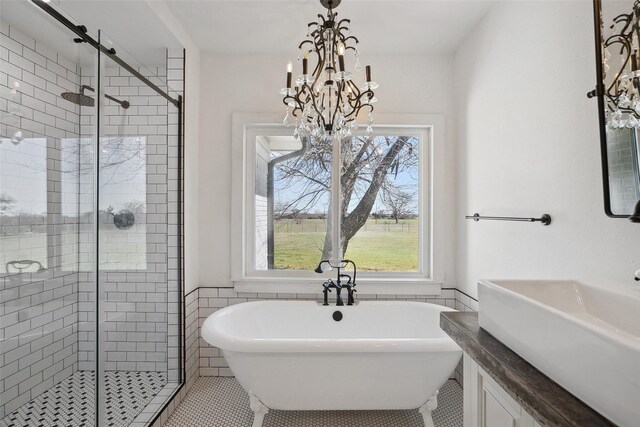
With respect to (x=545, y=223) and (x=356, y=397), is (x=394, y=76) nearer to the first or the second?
(x=545, y=223)

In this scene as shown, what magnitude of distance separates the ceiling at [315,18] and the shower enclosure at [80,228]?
55 centimetres

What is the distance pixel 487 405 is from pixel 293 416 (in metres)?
1.48

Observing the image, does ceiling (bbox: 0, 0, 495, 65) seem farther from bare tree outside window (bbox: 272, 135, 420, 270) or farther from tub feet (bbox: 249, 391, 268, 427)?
tub feet (bbox: 249, 391, 268, 427)

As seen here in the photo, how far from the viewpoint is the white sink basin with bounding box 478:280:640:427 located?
57 cm

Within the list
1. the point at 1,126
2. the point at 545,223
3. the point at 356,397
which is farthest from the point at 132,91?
the point at 545,223

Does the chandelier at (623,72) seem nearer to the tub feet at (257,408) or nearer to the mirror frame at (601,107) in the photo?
the mirror frame at (601,107)

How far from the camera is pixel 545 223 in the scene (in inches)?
63.7

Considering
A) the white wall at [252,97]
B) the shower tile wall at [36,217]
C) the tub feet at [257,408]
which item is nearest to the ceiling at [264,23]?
the white wall at [252,97]

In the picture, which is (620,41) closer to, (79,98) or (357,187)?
(357,187)

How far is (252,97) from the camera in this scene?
2.71 m

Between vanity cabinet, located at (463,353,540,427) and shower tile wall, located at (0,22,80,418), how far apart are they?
167cm

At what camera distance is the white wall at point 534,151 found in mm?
1360

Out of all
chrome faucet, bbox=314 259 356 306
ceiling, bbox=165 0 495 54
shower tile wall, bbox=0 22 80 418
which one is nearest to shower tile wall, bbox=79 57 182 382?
shower tile wall, bbox=0 22 80 418

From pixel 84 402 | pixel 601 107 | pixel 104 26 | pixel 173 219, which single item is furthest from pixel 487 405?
pixel 104 26
